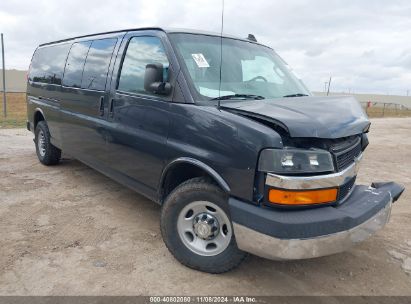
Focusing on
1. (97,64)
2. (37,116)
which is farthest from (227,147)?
(37,116)

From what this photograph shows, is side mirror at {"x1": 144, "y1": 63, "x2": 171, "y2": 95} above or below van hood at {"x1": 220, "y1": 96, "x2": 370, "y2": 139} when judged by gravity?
above

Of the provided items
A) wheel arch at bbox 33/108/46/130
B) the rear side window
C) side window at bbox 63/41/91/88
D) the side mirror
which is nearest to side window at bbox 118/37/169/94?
the side mirror

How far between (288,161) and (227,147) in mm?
490

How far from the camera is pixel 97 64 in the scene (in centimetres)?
484

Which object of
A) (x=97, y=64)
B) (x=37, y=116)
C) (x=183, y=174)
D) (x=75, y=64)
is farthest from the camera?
(x=37, y=116)

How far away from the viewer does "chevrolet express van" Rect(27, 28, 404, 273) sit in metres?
2.81

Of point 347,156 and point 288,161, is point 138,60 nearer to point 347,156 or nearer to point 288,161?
point 288,161

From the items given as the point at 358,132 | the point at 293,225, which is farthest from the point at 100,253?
the point at 358,132

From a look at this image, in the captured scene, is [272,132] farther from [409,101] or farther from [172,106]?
[409,101]

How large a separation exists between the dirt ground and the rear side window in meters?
1.82

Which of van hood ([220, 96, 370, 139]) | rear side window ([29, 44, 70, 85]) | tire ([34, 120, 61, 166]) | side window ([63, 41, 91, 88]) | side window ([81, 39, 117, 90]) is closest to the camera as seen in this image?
van hood ([220, 96, 370, 139])

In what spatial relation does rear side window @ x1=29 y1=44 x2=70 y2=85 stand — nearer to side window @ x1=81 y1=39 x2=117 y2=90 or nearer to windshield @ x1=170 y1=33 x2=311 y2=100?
side window @ x1=81 y1=39 x2=117 y2=90

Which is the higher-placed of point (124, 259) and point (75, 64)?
point (75, 64)

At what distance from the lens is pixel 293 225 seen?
271 cm
